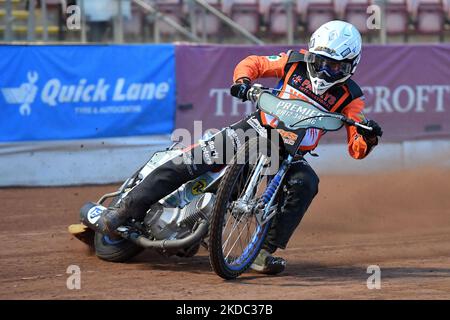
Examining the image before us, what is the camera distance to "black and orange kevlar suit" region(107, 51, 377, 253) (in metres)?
6.03

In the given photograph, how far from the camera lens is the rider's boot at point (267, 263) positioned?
6152 millimetres

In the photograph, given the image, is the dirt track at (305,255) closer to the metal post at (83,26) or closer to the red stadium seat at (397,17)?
the metal post at (83,26)

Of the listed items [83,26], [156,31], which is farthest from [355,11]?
[83,26]

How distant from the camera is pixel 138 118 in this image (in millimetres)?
11297

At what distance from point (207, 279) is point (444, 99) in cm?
773

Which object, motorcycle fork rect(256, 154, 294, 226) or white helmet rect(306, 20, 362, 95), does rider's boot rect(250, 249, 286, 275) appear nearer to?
motorcycle fork rect(256, 154, 294, 226)

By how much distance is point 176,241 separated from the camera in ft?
19.4

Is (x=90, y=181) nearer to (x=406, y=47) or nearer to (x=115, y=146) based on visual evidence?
(x=115, y=146)

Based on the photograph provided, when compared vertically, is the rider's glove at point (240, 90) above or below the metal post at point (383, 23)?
below

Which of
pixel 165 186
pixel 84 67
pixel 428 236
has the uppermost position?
pixel 84 67

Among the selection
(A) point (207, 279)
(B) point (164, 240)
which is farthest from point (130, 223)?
(A) point (207, 279)

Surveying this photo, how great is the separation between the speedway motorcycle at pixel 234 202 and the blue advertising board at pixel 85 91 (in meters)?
4.64

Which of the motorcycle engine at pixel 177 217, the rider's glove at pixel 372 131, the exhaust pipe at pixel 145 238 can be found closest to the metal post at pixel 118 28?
the exhaust pipe at pixel 145 238

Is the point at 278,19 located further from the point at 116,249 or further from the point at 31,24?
the point at 116,249
